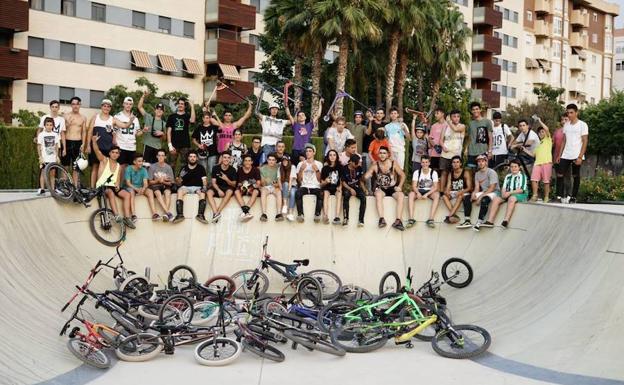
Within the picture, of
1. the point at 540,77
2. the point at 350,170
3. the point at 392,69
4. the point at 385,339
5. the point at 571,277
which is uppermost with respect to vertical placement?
the point at 540,77

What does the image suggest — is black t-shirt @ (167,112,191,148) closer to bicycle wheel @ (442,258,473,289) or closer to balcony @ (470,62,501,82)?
bicycle wheel @ (442,258,473,289)

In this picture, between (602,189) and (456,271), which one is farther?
(602,189)

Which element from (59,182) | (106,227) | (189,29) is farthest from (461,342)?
(189,29)

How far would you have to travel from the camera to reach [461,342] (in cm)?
1042

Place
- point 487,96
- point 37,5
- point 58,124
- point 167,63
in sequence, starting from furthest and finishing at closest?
point 487,96, point 167,63, point 37,5, point 58,124

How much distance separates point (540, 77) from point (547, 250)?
221 ft

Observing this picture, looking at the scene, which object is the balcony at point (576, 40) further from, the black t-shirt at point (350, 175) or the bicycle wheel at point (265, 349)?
the bicycle wheel at point (265, 349)

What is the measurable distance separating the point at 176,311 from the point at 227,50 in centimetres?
3466

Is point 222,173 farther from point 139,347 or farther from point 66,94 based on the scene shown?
point 66,94

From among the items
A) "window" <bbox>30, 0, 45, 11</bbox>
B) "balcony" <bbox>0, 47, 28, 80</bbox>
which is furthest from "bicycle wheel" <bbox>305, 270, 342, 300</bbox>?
"window" <bbox>30, 0, 45, 11</bbox>

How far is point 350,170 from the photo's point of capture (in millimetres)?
15320

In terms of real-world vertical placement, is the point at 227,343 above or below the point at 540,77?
below

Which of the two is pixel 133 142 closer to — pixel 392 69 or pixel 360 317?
pixel 360 317

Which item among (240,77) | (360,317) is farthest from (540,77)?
(360,317)
